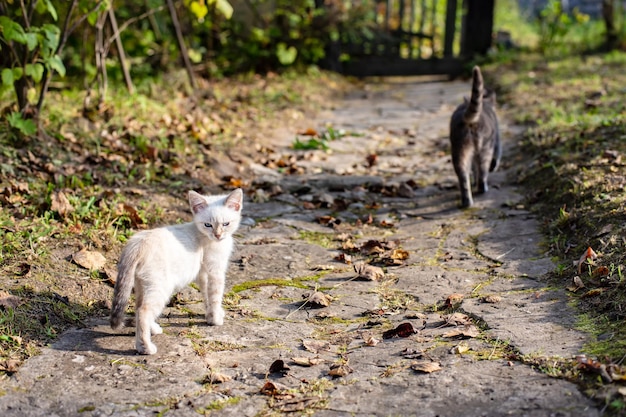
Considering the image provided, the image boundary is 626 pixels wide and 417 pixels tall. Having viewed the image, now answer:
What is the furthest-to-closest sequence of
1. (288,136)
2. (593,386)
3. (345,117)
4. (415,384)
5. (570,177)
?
(345,117) < (288,136) < (570,177) < (415,384) < (593,386)

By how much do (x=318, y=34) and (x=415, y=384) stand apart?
10.7 m

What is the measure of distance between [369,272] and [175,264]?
4.92 ft

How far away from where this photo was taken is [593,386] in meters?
2.93

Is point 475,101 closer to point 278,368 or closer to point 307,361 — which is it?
point 307,361

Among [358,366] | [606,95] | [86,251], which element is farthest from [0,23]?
[606,95]

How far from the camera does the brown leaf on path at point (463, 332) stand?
3690 mm

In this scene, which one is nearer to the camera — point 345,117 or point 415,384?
point 415,384

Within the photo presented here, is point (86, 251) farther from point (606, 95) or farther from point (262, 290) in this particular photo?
point (606, 95)

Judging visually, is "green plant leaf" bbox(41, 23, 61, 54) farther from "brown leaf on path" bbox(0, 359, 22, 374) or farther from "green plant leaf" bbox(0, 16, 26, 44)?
"brown leaf on path" bbox(0, 359, 22, 374)

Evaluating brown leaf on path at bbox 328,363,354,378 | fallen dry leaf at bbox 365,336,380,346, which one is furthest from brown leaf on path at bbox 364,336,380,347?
brown leaf on path at bbox 328,363,354,378

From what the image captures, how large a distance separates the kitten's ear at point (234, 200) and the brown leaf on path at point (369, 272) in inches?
40.2

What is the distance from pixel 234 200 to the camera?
4.15 metres

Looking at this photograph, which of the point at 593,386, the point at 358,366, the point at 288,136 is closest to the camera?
the point at 593,386

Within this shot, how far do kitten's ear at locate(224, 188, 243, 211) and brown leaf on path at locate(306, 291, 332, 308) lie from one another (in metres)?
0.71
